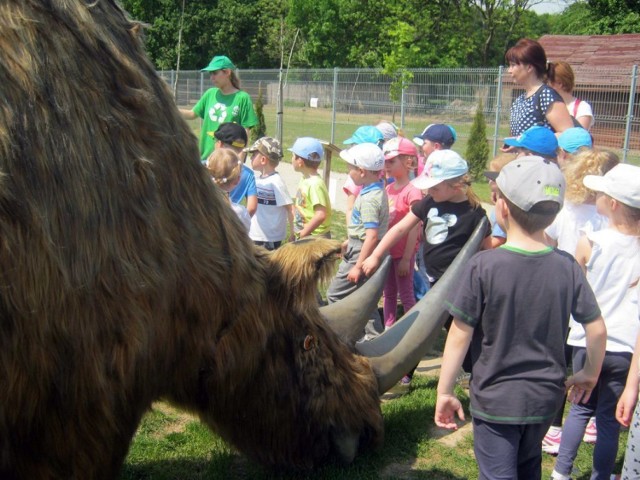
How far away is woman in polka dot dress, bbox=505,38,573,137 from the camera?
615 centimetres

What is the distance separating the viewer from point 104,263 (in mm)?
2664

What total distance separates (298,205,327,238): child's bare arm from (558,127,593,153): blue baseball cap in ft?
6.86

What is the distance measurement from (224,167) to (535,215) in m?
3.00

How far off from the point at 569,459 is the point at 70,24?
11.3 ft

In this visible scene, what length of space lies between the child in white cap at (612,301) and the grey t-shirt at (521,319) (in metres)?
0.81

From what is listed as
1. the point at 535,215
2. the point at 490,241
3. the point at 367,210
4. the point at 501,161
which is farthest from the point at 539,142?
the point at 535,215

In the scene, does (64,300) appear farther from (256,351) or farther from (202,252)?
(256,351)

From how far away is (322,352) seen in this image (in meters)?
3.64

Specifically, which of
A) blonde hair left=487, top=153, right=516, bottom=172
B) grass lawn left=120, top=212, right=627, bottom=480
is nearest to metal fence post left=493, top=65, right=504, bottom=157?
blonde hair left=487, top=153, right=516, bottom=172

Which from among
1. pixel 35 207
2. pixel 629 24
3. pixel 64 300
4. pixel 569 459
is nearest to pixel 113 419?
pixel 64 300

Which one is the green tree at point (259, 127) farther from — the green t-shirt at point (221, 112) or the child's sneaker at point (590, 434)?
the child's sneaker at point (590, 434)

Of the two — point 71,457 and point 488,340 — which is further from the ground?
point 488,340

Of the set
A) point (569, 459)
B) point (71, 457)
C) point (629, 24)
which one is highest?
point (629, 24)

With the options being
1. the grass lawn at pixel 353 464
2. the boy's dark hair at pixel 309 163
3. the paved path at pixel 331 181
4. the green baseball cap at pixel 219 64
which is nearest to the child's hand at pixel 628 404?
the grass lawn at pixel 353 464
